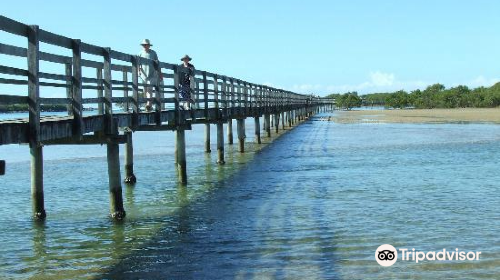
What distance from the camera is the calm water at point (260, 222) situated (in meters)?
8.23

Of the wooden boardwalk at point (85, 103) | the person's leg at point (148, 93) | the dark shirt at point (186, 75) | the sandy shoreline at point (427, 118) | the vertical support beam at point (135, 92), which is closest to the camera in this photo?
the wooden boardwalk at point (85, 103)

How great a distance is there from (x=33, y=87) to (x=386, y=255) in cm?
479

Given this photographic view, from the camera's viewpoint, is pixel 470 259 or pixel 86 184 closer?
pixel 470 259

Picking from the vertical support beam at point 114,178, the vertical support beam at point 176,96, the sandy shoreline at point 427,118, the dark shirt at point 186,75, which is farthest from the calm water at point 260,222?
the sandy shoreline at point 427,118

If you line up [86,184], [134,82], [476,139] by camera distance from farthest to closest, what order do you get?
[476,139] < [86,184] < [134,82]

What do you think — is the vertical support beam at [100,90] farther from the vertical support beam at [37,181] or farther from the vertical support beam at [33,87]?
the vertical support beam at [33,87]

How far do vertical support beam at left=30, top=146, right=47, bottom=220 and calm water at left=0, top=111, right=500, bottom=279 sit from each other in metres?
0.33

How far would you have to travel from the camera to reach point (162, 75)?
577 inches

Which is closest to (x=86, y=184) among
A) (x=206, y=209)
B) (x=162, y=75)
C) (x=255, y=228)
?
(x=162, y=75)

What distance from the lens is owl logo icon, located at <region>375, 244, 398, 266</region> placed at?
8.23 metres

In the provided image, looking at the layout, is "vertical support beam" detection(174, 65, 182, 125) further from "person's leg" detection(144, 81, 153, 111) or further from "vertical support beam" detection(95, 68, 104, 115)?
"vertical support beam" detection(95, 68, 104, 115)

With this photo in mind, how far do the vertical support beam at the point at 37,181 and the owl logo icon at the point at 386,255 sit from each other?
19.5 feet

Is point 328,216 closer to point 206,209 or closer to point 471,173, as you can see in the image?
point 206,209

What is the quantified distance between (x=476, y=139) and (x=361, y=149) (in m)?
7.48
